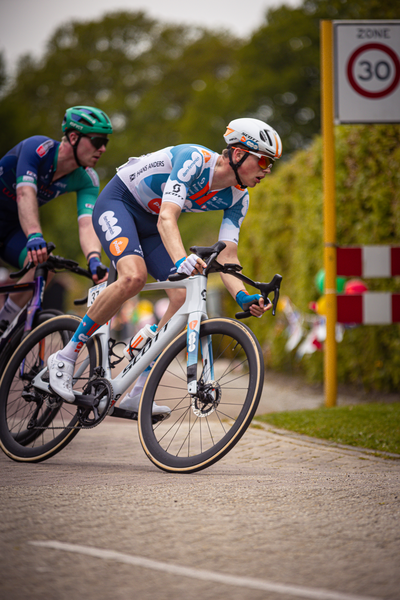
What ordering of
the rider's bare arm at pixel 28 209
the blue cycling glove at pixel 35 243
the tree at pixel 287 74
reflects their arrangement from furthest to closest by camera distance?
the tree at pixel 287 74 → the rider's bare arm at pixel 28 209 → the blue cycling glove at pixel 35 243

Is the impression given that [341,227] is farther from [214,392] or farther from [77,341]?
[214,392]

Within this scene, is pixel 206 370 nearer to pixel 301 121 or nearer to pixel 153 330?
pixel 153 330

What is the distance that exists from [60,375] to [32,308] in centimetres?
77

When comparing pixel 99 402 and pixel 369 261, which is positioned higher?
pixel 369 261

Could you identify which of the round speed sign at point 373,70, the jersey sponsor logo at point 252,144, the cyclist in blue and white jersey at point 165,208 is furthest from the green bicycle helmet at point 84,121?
the round speed sign at point 373,70

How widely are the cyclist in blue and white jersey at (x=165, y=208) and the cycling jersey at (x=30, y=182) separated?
0.91m

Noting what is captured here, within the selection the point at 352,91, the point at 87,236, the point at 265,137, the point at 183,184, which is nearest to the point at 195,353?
the point at 183,184

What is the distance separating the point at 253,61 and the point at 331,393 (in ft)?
101

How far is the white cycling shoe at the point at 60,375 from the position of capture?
3994mm

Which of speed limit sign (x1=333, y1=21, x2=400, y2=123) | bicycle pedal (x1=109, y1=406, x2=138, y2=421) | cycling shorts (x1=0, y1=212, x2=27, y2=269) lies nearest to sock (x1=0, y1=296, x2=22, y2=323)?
cycling shorts (x1=0, y1=212, x2=27, y2=269)

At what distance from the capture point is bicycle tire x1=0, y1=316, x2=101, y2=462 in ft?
13.5

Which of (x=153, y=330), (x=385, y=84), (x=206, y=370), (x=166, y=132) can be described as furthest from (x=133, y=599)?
(x=166, y=132)

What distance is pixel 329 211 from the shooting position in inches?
278

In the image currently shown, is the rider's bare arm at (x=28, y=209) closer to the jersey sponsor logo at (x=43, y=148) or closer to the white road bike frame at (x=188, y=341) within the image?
the jersey sponsor logo at (x=43, y=148)
